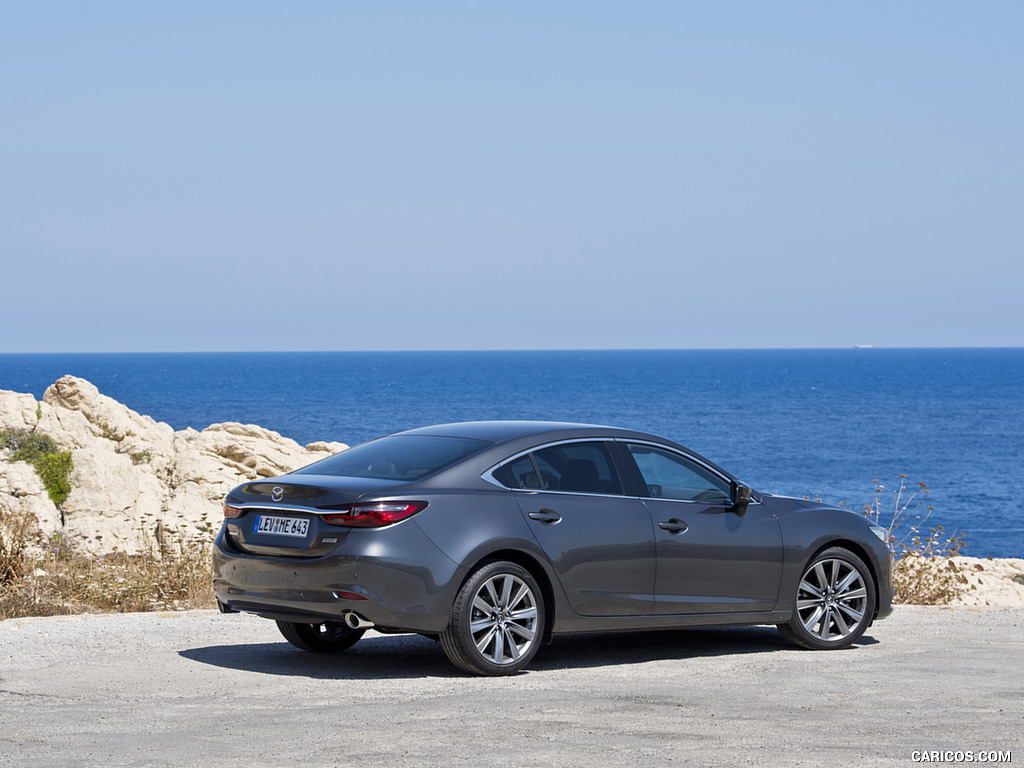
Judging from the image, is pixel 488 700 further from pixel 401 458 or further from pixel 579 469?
pixel 579 469

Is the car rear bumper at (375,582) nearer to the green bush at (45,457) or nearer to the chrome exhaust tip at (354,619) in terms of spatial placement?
the chrome exhaust tip at (354,619)

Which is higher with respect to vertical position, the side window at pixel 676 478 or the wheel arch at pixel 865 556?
the side window at pixel 676 478

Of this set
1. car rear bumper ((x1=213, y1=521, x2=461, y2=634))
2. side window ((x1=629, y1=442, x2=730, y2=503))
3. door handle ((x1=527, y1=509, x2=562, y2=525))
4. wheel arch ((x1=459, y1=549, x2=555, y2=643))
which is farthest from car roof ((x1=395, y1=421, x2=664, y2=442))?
car rear bumper ((x1=213, y1=521, x2=461, y2=634))

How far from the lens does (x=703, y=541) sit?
8953 mm

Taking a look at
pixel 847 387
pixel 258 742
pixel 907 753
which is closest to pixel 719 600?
pixel 907 753

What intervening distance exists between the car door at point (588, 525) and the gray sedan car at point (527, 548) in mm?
10

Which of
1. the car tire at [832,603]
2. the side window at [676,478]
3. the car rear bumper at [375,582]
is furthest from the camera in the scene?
the car tire at [832,603]

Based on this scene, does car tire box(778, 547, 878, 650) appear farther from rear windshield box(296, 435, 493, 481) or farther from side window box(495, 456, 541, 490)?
rear windshield box(296, 435, 493, 481)

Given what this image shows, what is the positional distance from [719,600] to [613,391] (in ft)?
396

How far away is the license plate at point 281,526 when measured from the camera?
7.83 meters

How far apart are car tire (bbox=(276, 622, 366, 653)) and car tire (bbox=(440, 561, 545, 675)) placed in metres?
1.33

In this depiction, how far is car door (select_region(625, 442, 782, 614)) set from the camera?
8805 millimetres

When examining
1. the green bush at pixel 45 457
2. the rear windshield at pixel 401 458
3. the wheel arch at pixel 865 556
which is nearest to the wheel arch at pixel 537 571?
the rear windshield at pixel 401 458

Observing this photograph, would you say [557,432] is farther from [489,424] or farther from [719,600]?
[719,600]
